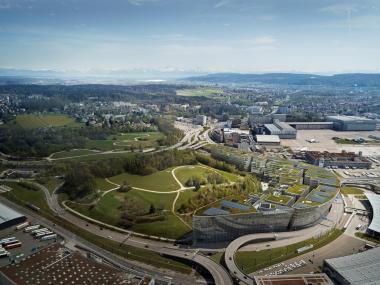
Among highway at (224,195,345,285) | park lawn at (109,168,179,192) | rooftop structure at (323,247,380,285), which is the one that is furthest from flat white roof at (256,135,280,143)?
rooftop structure at (323,247,380,285)

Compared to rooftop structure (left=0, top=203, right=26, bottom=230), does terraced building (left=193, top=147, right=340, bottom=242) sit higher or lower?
higher

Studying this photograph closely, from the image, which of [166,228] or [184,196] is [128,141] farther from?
[166,228]

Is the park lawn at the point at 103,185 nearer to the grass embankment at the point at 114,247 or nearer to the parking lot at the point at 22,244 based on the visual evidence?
the grass embankment at the point at 114,247

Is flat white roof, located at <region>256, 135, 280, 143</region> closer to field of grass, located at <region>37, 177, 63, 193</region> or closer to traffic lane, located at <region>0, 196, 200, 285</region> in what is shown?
field of grass, located at <region>37, 177, 63, 193</region>

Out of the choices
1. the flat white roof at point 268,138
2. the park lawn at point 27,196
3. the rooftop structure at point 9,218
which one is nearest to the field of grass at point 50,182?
the park lawn at point 27,196

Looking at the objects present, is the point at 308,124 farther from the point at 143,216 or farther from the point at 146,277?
the point at 146,277
